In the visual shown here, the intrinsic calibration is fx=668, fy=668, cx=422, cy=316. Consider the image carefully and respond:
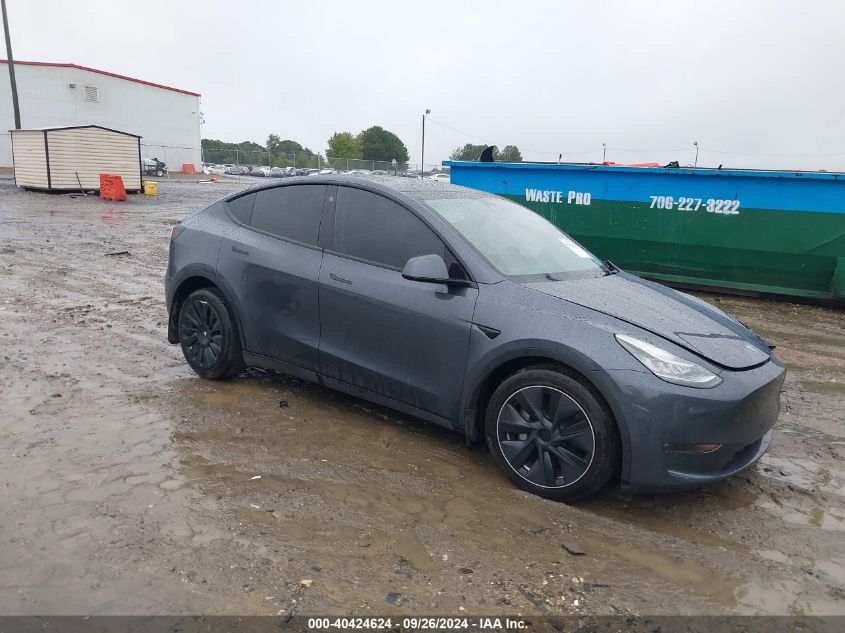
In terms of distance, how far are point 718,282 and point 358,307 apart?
644 cm

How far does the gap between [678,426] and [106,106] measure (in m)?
52.5

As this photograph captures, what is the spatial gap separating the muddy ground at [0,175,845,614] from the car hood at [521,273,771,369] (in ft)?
2.56

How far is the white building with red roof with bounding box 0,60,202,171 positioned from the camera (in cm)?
4306

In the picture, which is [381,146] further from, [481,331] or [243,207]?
[481,331]

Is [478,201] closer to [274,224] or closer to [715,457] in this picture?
[274,224]

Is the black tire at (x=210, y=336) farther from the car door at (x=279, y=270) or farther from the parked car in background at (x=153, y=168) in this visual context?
the parked car in background at (x=153, y=168)

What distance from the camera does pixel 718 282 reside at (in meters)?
8.85

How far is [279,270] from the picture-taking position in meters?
4.49

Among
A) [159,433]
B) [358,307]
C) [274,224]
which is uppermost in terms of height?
[274,224]

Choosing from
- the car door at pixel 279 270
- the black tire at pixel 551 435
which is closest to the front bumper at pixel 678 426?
the black tire at pixel 551 435

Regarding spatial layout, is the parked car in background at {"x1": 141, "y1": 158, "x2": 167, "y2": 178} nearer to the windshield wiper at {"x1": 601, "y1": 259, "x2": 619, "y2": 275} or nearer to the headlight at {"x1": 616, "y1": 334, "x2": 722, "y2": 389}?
the windshield wiper at {"x1": 601, "y1": 259, "x2": 619, "y2": 275}

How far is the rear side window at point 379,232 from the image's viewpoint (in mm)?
3988

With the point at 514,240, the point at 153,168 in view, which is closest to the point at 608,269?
the point at 514,240

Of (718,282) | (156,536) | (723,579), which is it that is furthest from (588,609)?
(718,282)
